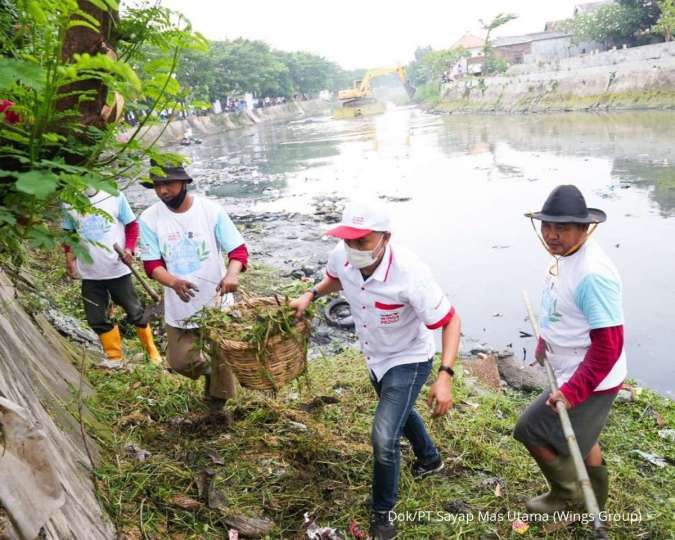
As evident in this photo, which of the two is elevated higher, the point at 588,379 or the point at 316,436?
the point at 588,379

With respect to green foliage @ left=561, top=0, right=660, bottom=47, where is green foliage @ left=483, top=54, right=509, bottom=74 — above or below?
below

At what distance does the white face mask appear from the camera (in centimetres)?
286

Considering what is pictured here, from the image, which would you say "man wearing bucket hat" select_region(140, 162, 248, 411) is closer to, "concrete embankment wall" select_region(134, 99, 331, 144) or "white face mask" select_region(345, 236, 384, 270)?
"white face mask" select_region(345, 236, 384, 270)

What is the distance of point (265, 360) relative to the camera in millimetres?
3008

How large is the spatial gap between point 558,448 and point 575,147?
17399 millimetres

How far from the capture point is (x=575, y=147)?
18047 millimetres

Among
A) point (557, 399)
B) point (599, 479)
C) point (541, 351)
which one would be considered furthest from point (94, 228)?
point (599, 479)

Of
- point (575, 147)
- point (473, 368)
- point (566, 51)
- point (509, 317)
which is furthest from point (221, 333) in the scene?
point (566, 51)

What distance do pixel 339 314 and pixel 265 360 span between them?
4.17 m

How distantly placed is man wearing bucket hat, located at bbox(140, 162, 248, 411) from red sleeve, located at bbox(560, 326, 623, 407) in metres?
2.19

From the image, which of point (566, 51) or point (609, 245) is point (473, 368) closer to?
point (609, 245)

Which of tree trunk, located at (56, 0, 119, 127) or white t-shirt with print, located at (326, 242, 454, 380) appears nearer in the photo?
tree trunk, located at (56, 0, 119, 127)

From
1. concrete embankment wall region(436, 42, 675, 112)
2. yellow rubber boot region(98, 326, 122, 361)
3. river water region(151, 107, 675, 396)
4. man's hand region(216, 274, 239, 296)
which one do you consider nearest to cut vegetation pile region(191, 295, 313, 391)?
man's hand region(216, 274, 239, 296)

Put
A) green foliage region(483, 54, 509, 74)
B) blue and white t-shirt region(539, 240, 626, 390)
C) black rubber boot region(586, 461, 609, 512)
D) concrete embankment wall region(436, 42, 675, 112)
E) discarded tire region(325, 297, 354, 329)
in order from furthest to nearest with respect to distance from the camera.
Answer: green foliage region(483, 54, 509, 74) < concrete embankment wall region(436, 42, 675, 112) < discarded tire region(325, 297, 354, 329) < black rubber boot region(586, 461, 609, 512) < blue and white t-shirt region(539, 240, 626, 390)
